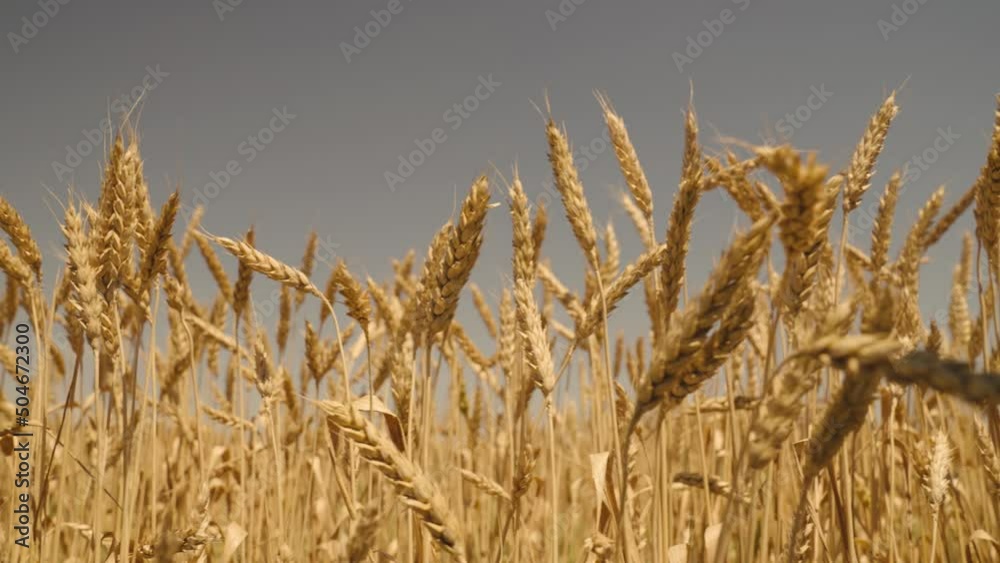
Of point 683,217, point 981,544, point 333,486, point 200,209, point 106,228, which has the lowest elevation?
point 981,544

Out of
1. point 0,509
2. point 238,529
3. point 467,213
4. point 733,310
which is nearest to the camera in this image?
point 733,310

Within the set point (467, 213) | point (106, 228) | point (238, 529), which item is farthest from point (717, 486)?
point (106, 228)

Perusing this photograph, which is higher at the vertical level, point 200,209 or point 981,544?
point 200,209

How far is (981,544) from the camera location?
9.03ft

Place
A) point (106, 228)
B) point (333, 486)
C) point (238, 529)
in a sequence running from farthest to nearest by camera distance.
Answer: point (333, 486) → point (238, 529) → point (106, 228)

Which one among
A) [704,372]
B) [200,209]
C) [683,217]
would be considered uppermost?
[200,209]

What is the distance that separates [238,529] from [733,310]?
1685mm

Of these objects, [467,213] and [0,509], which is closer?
[467,213]

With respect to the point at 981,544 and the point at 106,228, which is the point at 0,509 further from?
the point at 981,544

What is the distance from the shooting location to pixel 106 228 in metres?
1.67

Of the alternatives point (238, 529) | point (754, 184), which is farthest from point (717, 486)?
point (238, 529)

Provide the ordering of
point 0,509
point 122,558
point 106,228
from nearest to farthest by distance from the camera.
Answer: point 122,558, point 106,228, point 0,509

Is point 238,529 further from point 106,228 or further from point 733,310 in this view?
point 733,310

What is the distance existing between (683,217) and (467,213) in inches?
19.0
